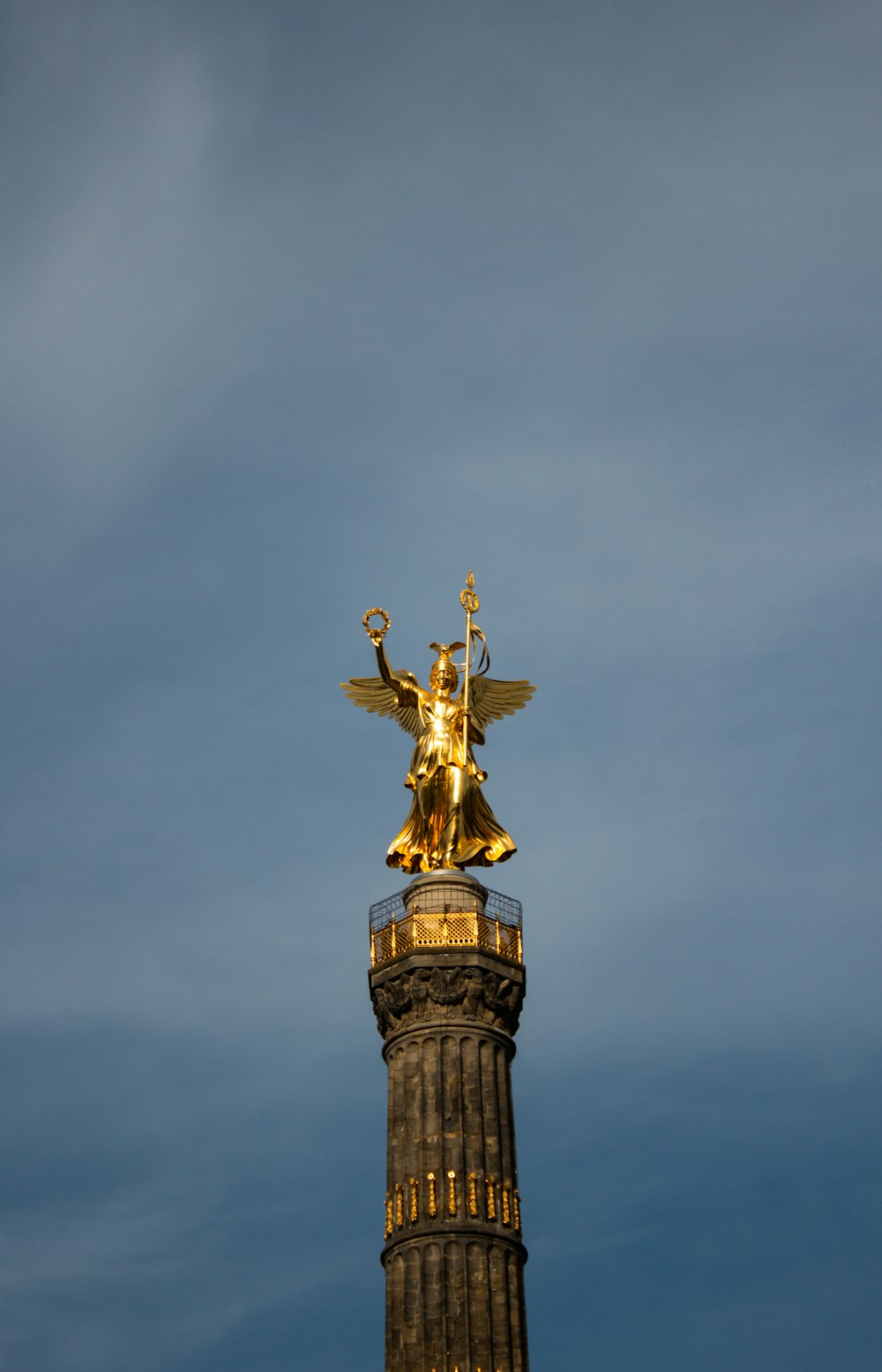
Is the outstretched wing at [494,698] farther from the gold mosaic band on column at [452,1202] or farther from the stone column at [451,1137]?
the gold mosaic band on column at [452,1202]

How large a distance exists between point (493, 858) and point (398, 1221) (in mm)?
10554

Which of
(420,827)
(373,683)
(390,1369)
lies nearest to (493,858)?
(420,827)

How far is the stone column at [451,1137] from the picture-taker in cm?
4684

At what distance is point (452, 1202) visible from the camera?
158ft

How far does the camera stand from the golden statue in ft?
179

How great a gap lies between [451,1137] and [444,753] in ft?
36.2

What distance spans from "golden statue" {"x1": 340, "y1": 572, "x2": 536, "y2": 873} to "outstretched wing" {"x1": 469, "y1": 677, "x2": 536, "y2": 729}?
1.0 inches

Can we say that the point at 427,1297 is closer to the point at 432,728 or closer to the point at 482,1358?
the point at 482,1358

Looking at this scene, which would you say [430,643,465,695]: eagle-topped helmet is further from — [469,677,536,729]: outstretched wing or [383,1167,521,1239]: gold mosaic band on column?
[383,1167,521,1239]: gold mosaic band on column

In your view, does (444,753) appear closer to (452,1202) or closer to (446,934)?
(446,934)

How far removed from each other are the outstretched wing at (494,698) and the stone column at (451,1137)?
577 centimetres

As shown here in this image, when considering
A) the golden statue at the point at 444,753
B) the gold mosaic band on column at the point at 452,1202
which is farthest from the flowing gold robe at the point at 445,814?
the gold mosaic band on column at the point at 452,1202

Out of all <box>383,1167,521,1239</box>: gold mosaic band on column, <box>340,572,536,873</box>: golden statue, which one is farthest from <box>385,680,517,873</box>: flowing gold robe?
<box>383,1167,521,1239</box>: gold mosaic band on column

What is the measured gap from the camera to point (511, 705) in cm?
5772
